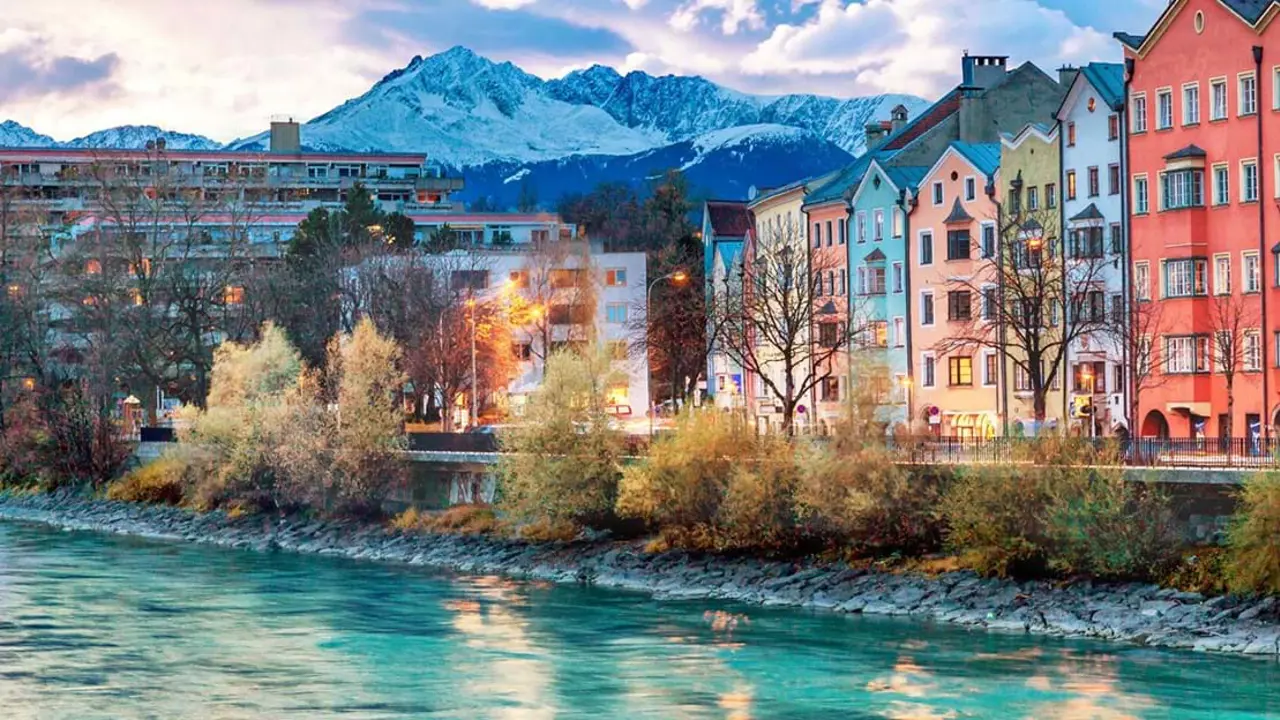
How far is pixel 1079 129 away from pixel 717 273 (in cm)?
4644

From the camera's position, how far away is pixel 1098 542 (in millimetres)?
55688

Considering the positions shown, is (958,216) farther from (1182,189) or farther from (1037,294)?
(1182,189)

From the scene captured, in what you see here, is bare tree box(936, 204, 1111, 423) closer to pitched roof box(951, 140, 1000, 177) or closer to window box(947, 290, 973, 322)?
window box(947, 290, 973, 322)

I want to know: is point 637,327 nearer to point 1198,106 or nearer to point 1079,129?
point 1079,129

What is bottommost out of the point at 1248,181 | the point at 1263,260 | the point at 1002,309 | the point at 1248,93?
the point at 1002,309

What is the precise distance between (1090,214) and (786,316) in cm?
1460

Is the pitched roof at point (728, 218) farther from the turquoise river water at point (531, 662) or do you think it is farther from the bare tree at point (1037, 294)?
the turquoise river water at point (531, 662)

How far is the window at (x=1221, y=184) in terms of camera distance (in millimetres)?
76438

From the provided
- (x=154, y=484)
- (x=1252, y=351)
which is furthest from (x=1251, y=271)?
(x=154, y=484)

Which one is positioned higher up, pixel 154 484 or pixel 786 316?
pixel 786 316

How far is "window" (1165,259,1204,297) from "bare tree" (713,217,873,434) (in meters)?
16.3

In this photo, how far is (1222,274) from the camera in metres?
77.2

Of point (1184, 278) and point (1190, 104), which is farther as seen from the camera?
point (1184, 278)

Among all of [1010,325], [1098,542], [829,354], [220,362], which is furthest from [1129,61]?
[220,362]
